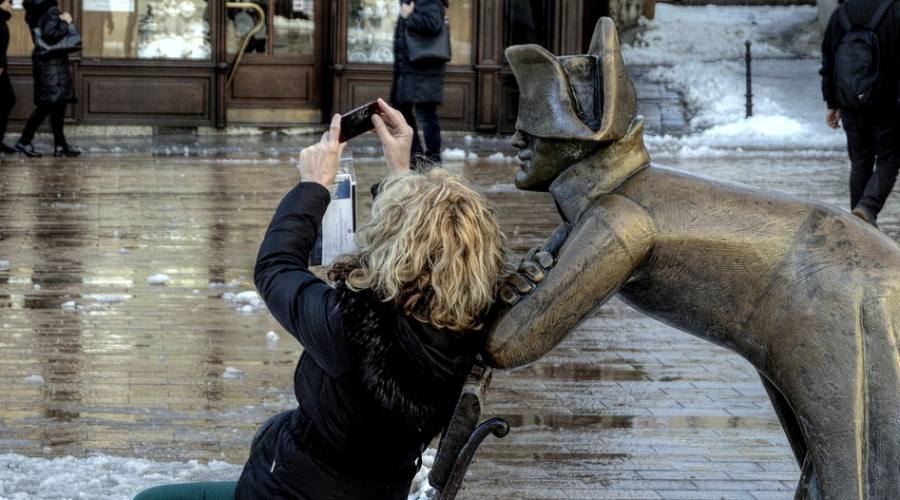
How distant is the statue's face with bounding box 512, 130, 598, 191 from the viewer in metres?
3.02

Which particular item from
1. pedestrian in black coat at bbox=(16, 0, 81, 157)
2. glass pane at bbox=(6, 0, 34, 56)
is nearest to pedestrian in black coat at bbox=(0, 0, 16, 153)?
pedestrian in black coat at bbox=(16, 0, 81, 157)

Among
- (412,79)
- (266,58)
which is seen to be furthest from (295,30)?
(412,79)

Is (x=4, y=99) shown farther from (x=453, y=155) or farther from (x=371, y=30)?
(x=371, y=30)

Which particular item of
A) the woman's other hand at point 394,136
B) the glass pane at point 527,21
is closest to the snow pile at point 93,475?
the woman's other hand at point 394,136

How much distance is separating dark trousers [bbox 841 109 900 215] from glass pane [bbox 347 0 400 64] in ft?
29.6

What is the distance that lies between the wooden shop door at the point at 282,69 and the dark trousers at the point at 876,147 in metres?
9.73

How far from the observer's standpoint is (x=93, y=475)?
4.75 m

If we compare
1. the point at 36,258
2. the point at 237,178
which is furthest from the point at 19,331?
the point at 237,178

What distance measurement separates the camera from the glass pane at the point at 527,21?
18.5 meters

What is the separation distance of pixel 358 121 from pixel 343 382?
2.14 ft

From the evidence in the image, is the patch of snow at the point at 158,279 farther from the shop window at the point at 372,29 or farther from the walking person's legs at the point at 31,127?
the shop window at the point at 372,29

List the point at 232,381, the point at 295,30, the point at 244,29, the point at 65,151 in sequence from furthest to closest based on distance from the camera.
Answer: the point at 295,30 → the point at 244,29 → the point at 65,151 → the point at 232,381

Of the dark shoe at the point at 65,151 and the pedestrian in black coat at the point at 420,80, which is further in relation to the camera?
the dark shoe at the point at 65,151

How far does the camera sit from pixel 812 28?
26.5 meters
